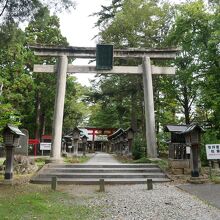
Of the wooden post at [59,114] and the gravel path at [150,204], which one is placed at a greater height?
the wooden post at [59,114]

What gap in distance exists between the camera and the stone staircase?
36.0 feet

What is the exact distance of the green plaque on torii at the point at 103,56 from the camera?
52.3ft

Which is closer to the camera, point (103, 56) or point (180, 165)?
point (180, 165)

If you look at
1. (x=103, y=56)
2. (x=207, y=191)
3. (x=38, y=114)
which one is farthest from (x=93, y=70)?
(x=38, y=114)

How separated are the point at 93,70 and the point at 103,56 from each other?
920mm

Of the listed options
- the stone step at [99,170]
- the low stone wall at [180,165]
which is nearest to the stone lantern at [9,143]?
the stone step at [99,170]

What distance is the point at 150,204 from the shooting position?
715 centimetres

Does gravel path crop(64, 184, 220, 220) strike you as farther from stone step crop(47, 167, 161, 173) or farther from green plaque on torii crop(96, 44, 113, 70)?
green plaque on torii crop(96, 44, 113, 70)

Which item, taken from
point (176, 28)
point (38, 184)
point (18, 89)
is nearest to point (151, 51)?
point (176, 28)

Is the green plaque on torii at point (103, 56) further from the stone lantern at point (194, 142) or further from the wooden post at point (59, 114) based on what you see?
the stone lantern at point (194, 142)

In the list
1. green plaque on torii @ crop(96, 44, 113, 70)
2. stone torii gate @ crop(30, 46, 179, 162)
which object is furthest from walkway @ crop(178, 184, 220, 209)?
green plaque on torii @ crop(96, 44, 113, 70)

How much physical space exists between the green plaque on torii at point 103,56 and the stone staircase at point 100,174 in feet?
18.6

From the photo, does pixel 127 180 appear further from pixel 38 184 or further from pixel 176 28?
pixel 176 28

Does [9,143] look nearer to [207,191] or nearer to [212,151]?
[207,191]
